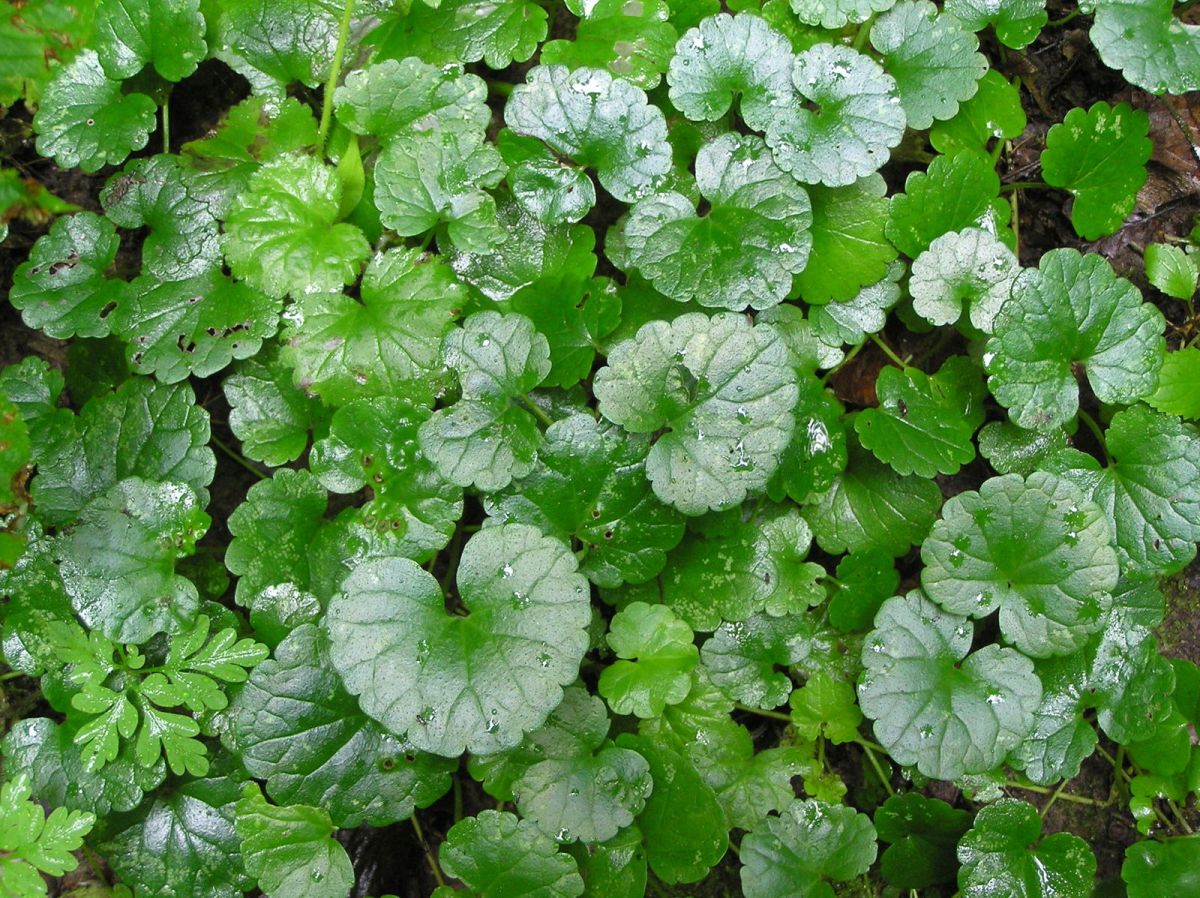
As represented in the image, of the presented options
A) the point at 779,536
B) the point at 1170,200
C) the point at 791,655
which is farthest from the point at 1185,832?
the point at 1170,200

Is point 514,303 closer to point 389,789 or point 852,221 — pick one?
point 852,221

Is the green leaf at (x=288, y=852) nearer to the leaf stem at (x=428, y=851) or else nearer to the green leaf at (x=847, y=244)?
the leaf stem at (x=428, y=851)

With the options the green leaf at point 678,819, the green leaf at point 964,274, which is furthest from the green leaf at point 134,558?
the green leaf at point 964,274

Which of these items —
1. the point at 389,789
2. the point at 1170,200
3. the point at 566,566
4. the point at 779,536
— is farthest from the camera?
the point at 1170,200

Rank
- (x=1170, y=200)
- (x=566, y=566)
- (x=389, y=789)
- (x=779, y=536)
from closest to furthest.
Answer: (x=566, y=566) → (x=389, y=789) → (x=779, y=536) → (x=1170, y=200)

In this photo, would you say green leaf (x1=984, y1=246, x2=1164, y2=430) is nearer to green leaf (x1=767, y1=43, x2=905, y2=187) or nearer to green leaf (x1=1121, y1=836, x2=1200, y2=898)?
green leaf (x1=767, y1=43, x2=905, y2=187)

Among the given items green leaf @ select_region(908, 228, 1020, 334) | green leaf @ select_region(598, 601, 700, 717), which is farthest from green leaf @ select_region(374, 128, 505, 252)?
green leaf @ select_region(908, 228, 1020, 334)
